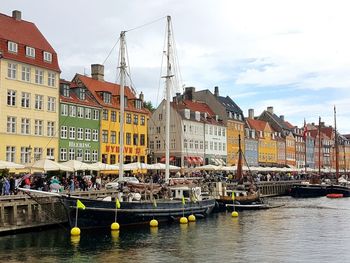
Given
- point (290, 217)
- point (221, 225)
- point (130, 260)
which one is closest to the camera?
point (130, 260)

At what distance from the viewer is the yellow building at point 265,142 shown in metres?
112

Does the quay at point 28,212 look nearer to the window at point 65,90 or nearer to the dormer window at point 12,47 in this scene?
the dormer window at point 12,47

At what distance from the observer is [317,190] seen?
3014 inches

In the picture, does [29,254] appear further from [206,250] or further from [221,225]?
[221,225]

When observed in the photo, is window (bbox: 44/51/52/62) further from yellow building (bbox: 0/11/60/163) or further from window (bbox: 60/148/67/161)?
window (bbox: 60/148/67/161)

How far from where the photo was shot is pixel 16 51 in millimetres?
55562

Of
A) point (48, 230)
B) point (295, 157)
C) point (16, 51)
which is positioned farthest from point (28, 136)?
point (295, 157)

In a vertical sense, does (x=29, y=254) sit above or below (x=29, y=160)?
below

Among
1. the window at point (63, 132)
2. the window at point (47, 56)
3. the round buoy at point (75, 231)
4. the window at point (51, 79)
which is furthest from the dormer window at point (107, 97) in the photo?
the round buoy at point (75, 231)

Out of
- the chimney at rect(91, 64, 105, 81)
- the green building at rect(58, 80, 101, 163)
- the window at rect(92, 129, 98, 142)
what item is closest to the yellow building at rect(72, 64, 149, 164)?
the chimney at rect(91, 64, 105, 81)

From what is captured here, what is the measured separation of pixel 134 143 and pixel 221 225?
115ft

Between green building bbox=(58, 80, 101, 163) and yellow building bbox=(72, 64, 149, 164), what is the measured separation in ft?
3.71

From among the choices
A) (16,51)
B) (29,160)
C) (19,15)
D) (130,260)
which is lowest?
(130,260)

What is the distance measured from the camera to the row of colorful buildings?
55531mm
